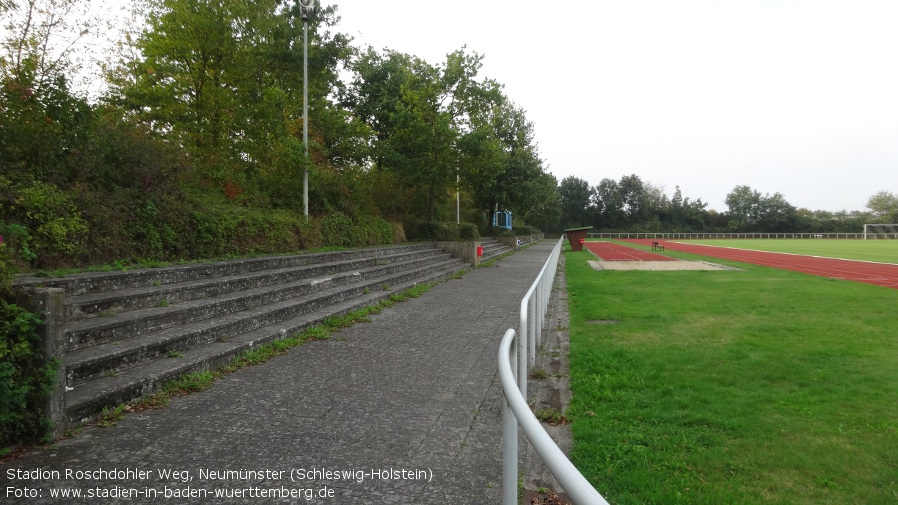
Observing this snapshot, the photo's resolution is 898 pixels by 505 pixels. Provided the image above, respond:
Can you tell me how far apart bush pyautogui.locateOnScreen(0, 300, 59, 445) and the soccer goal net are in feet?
314

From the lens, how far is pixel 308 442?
11.2 feet

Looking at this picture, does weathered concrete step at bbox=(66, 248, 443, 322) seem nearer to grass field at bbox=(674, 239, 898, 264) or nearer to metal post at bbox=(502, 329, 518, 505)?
metal post at bbox=(502, 329, 518, 505)

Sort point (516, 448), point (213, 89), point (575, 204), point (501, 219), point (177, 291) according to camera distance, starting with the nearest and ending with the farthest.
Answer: point (516, 448)
point (177, 291)
point (213, 89)
point (501, 219)
point (575, 204)

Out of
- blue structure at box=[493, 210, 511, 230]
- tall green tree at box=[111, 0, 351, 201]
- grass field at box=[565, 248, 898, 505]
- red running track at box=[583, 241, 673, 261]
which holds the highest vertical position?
tall green tree at box=[111, 0, 351, 201]

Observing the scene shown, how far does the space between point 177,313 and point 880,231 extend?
10480 cm

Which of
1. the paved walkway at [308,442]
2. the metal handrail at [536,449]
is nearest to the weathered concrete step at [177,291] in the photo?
the paved walkway at [308,442]

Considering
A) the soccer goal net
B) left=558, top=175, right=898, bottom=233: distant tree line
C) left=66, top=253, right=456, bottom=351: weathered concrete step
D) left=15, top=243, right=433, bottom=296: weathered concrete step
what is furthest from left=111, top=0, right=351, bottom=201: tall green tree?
the soccer goal net

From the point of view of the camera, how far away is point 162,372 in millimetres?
4281

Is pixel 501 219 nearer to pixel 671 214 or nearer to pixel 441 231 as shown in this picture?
pixel 441 231

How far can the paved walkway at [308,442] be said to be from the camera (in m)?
2.79

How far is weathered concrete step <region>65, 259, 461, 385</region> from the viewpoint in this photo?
13.0ft

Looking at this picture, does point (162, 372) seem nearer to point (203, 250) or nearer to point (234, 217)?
point (203, 250)

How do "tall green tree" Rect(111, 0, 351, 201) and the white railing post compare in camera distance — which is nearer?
Answer: the white railing post

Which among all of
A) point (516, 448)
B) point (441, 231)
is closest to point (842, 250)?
point (441, 231)
